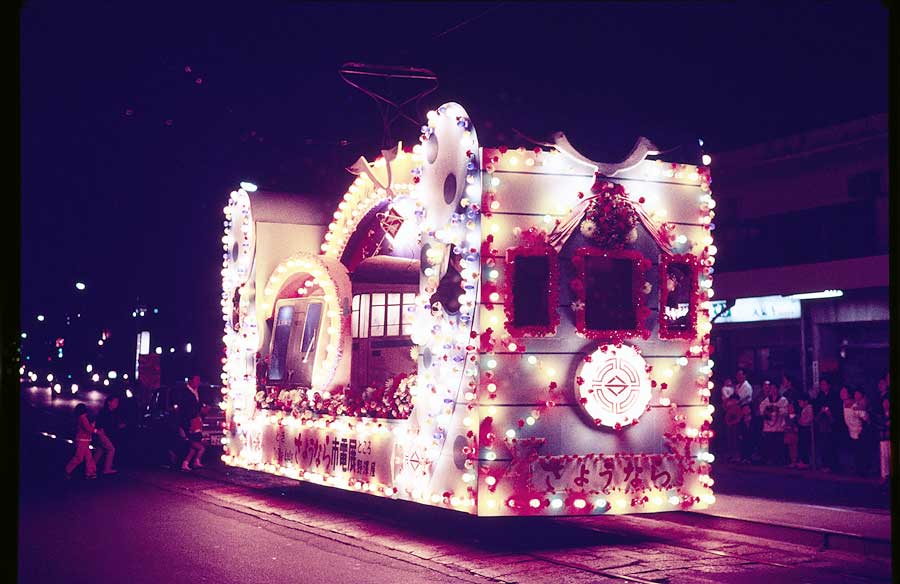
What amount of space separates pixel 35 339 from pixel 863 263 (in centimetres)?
12739

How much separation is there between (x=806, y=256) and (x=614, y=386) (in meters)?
15.8

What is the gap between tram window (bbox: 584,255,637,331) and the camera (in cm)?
1042

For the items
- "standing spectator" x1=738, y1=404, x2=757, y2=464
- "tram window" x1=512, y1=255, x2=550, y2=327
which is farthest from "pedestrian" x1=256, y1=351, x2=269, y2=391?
"standing spectator" x1=738, y1=404, x2=757, y2=464

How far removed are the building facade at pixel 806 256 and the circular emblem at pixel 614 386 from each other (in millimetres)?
12459

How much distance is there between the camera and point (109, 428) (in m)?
19.3

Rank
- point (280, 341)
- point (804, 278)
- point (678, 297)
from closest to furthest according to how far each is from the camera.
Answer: point (678, 297)
point (280, 341)
point (804, 278)

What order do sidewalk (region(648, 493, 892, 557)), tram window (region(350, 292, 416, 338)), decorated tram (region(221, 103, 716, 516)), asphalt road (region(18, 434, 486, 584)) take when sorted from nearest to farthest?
asphalt road (region(18, 434, 486, 584)), decorated tram (region(221, 103, 716, 516)), sidewalk (region(648, 493, 892, 557)), tram window (region(350, 292, 416, 338))

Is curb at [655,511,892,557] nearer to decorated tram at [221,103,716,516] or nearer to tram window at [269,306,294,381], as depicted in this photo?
decorated tram at [221,103,716,516]

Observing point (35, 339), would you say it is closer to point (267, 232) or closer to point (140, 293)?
point (140, 293)

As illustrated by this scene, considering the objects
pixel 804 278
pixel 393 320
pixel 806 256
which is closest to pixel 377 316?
pixel 393 320

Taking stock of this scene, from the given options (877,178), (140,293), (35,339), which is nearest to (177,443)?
(877,178)

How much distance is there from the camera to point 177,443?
2038 centimetres

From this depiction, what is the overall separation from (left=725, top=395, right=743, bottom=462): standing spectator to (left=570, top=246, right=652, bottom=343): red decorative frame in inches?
426

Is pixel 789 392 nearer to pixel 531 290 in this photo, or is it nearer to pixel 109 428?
pixel 531 290
